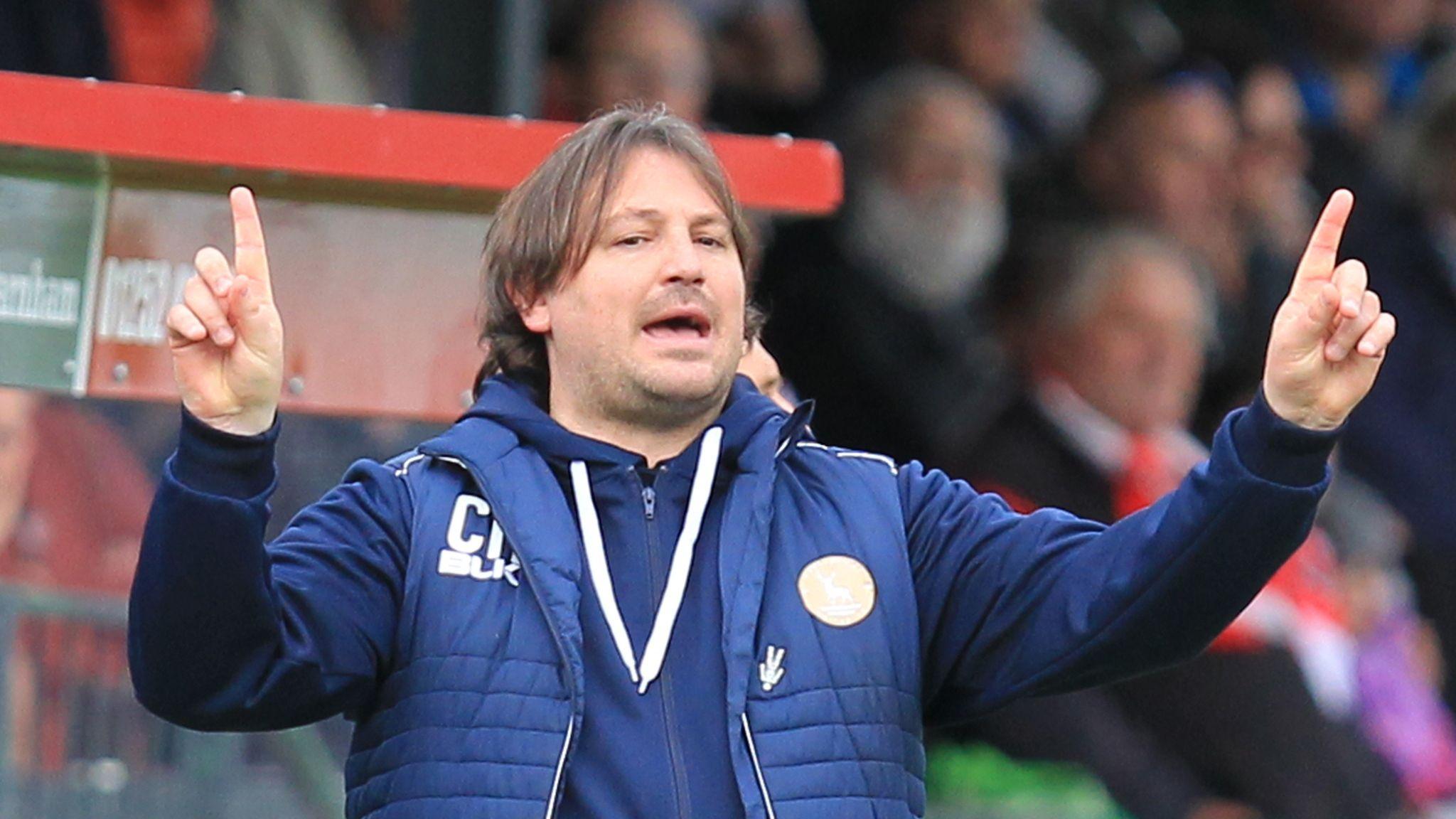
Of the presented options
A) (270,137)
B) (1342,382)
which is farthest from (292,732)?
(1342,382)

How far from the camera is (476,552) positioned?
2939mm

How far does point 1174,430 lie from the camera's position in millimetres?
6500

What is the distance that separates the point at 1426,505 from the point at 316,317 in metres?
5.03

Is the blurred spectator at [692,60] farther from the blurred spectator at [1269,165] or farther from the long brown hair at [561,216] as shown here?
the long brown hair at [561,216]

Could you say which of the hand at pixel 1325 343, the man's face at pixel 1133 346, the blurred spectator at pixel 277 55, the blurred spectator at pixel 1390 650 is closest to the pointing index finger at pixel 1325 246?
the hand at pixel 1325 343

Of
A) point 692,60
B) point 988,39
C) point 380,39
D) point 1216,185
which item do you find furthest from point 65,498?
point 1216,185

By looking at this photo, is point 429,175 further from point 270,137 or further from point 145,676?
point 145,676

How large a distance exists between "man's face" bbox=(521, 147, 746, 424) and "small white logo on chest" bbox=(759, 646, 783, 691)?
321mm

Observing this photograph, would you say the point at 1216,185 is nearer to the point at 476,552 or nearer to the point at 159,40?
the point at 159,40

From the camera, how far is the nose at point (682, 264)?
9.95 feet

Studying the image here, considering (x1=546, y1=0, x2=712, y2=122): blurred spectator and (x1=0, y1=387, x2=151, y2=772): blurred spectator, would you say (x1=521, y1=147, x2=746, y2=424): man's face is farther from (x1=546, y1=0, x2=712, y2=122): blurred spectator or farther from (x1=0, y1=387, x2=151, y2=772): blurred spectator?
(x1=546, y1=0, x2=712, y2=122): blurred spectator

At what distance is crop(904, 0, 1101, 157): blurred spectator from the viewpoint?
24.0 ft

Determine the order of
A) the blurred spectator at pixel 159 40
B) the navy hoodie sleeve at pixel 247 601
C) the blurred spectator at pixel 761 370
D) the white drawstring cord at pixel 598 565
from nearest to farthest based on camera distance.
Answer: the navy hoodie sleeve at pixel 247 601 → the white drawstring cord at pixel 598 565 → the blurred spectator at pixel 761 370 → the blurred spectator at pixel 159 40

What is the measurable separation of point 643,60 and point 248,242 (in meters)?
3.19
